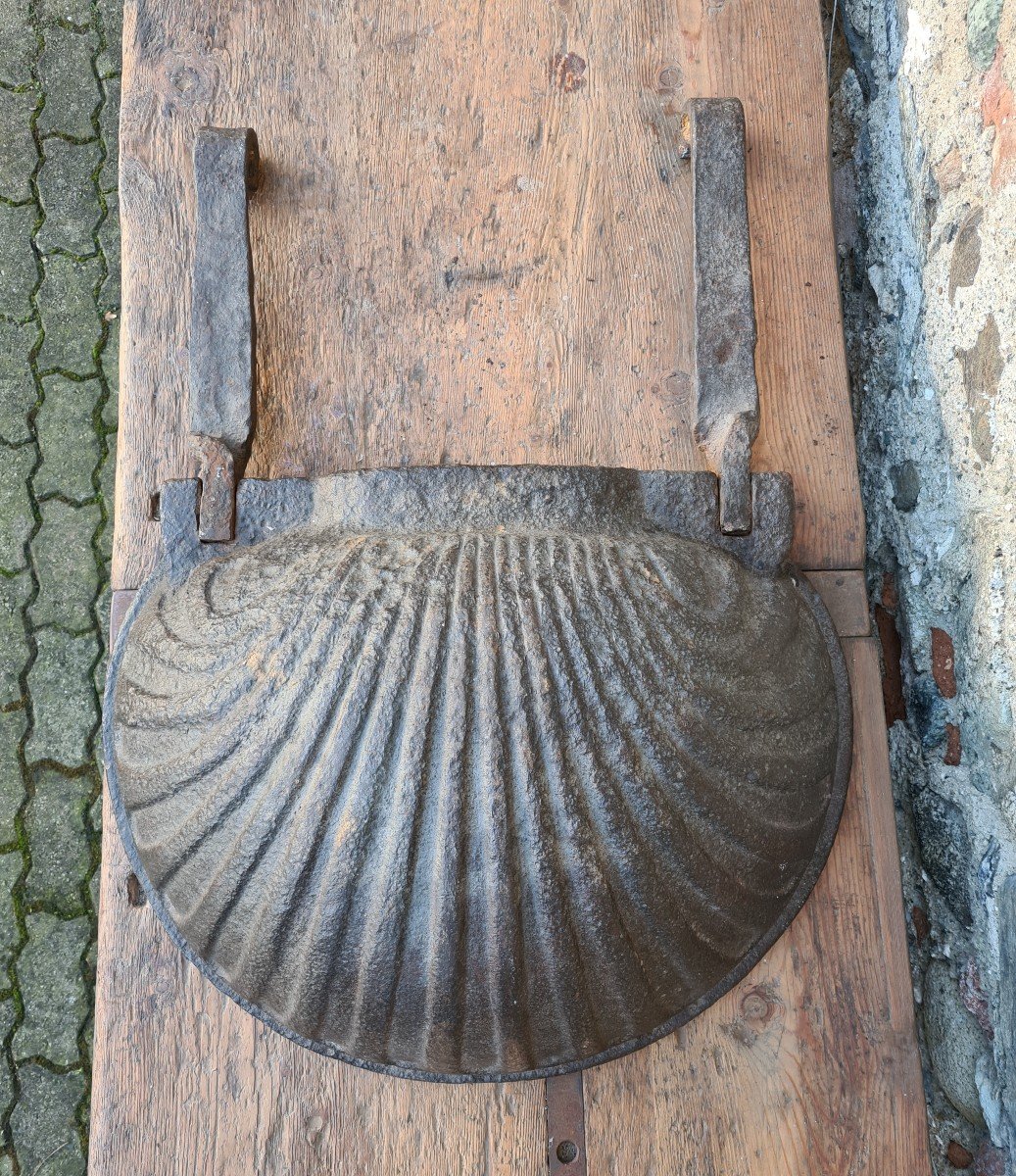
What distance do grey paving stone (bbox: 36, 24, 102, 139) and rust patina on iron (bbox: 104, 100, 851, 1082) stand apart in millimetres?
1049

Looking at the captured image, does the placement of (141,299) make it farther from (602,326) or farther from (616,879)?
(616,879)

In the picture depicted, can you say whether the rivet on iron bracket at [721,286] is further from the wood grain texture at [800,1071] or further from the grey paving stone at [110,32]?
the grey paving stone at [110,32]

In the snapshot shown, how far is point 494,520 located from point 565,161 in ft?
1.47

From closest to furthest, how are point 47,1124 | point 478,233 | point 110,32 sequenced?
point 478,233 < point 47,1124 < point 110,32

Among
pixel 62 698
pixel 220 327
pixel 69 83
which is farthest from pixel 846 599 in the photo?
pixel 69 83

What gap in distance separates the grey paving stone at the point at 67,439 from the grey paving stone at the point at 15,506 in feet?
0.07

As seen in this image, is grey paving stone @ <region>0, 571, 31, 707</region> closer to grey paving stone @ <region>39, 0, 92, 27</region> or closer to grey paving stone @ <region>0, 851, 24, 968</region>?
grey paving stone @ <region>0, 851, 24, 968</region>

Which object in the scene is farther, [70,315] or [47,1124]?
[70,315]

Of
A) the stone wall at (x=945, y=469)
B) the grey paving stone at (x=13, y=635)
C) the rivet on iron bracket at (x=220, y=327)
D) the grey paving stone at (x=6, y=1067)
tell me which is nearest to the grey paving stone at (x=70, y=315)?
the grey paving stone at (x=13, y=635)

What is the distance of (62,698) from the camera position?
1.45 meters

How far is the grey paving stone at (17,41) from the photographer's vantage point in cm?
154

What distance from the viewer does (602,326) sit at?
97 cm

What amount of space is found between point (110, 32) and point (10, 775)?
47.9 inches

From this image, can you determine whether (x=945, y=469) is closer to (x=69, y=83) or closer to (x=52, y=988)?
(x=52, y=988)
